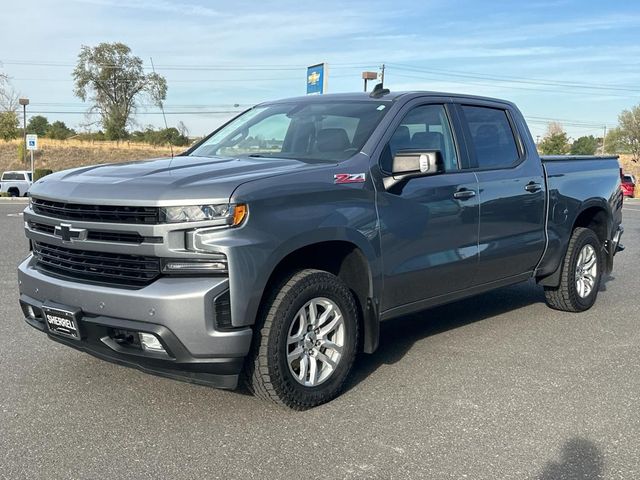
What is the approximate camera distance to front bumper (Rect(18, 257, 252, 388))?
3.40 meters

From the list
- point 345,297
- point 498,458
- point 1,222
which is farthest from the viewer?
point 1,222

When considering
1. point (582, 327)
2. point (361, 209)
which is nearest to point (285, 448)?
point (361, 209)

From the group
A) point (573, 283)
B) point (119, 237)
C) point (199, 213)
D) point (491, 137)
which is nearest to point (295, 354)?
point (199, 213)

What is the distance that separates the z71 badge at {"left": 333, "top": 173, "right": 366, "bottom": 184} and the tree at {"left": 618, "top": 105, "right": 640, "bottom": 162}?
73.2m

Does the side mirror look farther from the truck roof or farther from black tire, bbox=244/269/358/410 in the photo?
black tire, bbox=244/269/358/410

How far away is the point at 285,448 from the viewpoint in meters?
3.46

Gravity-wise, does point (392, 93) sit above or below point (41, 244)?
above

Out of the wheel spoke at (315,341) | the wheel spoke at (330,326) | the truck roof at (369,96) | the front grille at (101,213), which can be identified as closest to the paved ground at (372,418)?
the wheel spoke at (315,341)

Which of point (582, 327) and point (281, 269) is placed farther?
point (582, 327)

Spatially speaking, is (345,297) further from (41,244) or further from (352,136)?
(41,244)

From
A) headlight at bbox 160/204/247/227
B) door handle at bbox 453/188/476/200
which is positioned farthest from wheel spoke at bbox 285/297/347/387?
door handle at bbox 453/188/476/200

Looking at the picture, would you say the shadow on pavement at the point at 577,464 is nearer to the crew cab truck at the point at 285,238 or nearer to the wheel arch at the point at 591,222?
the crew cab truck at the point at 285,238

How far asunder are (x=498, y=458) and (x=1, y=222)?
563 inches

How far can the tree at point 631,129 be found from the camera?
7050 centimetres
